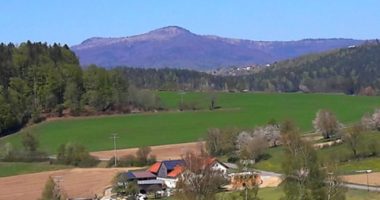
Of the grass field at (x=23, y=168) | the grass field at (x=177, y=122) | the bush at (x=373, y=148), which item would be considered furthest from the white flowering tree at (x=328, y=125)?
the grass field at (x=23, y=168)

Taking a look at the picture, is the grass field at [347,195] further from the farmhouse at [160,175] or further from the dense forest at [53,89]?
the dense forest at [53,89]

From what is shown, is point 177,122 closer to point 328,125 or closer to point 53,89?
point 53,89

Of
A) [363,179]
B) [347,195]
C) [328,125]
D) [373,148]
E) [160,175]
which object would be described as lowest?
[160,175]

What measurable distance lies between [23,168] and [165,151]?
1575cm

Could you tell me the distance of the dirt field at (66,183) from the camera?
59875 millimetres

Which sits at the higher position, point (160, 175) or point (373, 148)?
point (373, 148)

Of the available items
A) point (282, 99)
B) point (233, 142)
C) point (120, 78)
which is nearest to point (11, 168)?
point (233, 142)

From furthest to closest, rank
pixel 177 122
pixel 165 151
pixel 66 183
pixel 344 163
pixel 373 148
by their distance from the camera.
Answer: pixel 177 122, pixel 165 151, pixel 373 148, pixel 344 163, pixel 66 183

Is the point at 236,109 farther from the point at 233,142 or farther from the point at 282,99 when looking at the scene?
the point at 233,142

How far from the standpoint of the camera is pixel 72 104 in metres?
103

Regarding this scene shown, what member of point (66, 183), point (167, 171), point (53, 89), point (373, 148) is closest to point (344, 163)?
point (373, 148)

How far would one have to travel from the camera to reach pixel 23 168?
245ft

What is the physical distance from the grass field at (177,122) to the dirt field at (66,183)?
14982 mm

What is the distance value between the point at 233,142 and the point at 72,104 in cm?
3166
